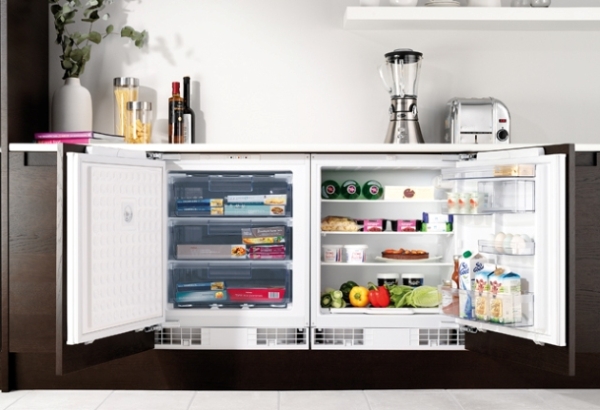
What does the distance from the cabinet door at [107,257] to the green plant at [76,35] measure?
2.85ft

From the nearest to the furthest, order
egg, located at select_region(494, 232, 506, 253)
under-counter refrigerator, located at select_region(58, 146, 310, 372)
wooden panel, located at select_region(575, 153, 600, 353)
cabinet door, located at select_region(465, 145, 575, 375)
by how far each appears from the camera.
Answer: cabinet door, located at select_region(465, 145, 575, 375), under-counter refrigerator, located at select_region(58, 146, 310, 372), egg, located at select_region(494, 232, 506, 253), wooden panel, located at select_region(575, 153, 600, 353)

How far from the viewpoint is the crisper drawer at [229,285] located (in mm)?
3260

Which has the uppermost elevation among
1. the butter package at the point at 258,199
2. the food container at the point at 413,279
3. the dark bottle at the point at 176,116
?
the dark bottle at the point at 176,116

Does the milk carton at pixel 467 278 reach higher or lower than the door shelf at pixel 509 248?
lower

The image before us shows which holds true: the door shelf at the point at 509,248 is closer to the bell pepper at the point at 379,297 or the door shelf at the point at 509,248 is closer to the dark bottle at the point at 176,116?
the bell pepper at the point at 379,297

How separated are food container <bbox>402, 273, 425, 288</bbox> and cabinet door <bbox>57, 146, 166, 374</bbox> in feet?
4.04

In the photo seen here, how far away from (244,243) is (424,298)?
35.3 inches

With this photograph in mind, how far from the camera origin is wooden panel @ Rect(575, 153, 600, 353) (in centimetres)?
301

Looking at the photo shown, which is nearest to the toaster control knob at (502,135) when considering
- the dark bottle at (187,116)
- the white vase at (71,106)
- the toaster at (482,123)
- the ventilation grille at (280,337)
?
the toaster at (482,123)

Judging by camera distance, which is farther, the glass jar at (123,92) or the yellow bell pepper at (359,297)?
the glass jar at (123,92)

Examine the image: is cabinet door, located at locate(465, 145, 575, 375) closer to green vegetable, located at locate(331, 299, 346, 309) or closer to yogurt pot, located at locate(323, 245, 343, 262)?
green vegetable, located at locate(331, 299, 346, 309)

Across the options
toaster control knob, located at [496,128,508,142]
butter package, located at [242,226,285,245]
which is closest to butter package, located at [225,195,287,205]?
butter package, located at [242,226,285,245]

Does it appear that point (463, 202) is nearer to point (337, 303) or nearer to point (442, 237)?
point (442, 237)

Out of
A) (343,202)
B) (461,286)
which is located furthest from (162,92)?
(461,286)
